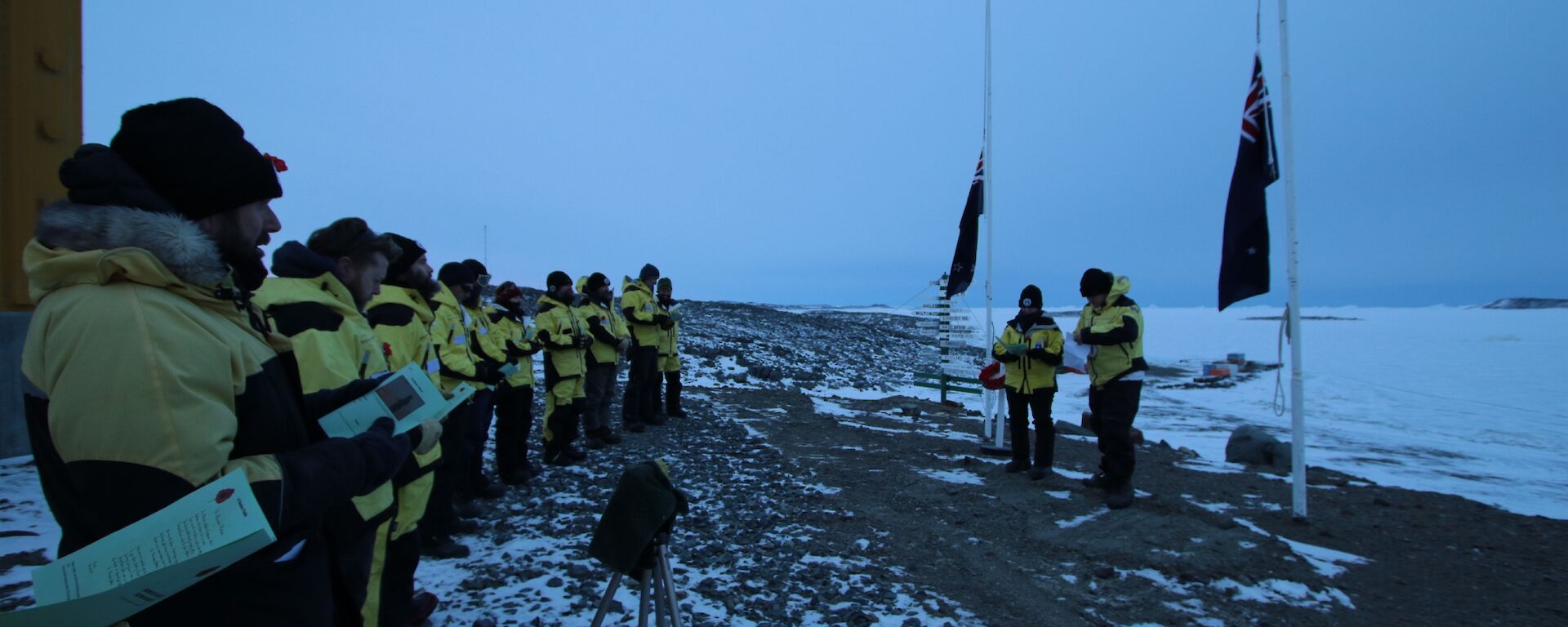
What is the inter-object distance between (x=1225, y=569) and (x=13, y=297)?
34.1ft

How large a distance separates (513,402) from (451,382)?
159cm

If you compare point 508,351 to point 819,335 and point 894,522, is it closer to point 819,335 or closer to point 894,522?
point 894,522

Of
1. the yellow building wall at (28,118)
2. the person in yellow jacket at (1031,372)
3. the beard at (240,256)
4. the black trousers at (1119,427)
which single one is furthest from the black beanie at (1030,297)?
the yellow building wall at (28,118)

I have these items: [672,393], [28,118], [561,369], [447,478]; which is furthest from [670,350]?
[28,118]

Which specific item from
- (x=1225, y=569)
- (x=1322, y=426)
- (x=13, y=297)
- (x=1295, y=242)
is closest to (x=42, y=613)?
(x=1225, y=569)

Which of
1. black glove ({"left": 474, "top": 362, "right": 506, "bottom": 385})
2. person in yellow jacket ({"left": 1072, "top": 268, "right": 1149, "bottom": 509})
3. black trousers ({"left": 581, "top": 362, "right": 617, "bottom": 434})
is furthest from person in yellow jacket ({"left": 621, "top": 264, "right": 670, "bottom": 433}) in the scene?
person in yellow jacket ({"left": 1072, "top": 268, "right": 1149, "bottom": 509})

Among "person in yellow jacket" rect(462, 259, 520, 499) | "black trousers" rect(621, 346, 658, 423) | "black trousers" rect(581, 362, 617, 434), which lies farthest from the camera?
"black trousers" rect(621, 346, 658, 423)

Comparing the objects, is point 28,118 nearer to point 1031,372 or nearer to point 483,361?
point 483,361

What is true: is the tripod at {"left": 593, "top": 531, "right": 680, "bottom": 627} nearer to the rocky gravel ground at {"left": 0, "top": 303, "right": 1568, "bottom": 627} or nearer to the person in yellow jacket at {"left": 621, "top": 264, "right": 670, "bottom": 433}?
the rocky gravel ground at {"left": 0, "top": 303, "right": 1568, "bottom": 627}

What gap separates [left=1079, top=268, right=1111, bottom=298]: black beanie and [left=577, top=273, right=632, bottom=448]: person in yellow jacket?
5.62 metres

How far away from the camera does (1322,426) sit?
15461 millimetres

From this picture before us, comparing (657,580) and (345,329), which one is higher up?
(345,329)

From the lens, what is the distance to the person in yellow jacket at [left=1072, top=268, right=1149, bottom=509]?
6.88 metres

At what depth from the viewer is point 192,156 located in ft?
5.55
